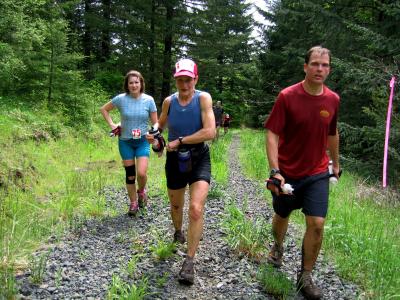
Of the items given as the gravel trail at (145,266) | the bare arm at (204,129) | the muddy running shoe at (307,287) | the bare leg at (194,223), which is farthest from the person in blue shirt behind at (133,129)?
the muddy running shoe at (307,287)

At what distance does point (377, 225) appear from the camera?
18.5 ft

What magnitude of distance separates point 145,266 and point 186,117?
170cm

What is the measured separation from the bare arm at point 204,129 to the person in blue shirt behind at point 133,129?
2085 mm

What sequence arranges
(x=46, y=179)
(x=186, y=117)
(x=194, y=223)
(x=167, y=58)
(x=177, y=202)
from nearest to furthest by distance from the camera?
(x=194, y=223)
(x=186, y=117)
(x=177, y=202)
(x=46, y=179)
(x=167, y=58)

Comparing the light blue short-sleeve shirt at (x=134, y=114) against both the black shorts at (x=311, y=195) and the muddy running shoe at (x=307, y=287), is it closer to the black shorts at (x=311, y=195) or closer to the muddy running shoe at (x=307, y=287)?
the black shorts at (x=311, y=195)

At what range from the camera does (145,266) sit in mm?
4574

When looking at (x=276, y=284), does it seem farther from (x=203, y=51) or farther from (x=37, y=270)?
(x=203, y=51)

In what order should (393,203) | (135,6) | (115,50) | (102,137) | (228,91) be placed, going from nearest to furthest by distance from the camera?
(393,203), (102,137), (135,6), (115,50), (228,91)

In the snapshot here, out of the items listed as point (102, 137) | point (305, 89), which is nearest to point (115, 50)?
point (102, 137)

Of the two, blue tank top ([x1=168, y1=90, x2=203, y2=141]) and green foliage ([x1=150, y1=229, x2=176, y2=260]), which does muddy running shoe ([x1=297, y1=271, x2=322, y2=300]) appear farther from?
blue tank top ([x1=168, y1=90, x2=203, y2=141])

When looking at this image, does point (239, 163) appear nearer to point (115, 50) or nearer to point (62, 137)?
point (62, 137)

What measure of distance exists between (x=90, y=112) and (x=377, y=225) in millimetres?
12260

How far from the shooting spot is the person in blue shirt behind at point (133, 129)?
6.59 metres

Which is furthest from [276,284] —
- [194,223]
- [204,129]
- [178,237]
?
[204,129]
